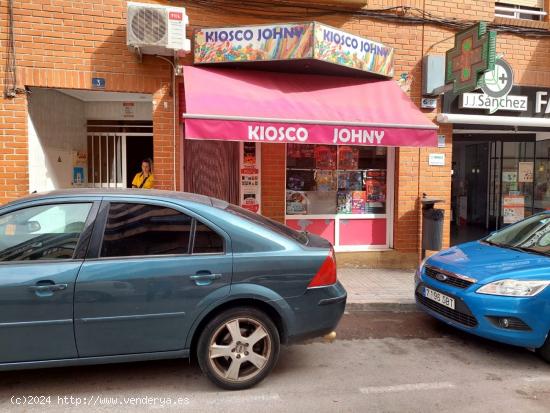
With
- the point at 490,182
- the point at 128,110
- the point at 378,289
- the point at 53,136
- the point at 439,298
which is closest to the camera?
the point at 439,298

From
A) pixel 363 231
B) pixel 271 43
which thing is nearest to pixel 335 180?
pixel 363 231

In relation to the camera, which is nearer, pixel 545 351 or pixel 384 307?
pixel 545 351

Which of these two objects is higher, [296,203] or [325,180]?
[325,180]

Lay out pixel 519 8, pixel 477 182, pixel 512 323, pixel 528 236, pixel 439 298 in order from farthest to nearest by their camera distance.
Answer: pixel 477 182 < pixel 519 8 < pixel 528 236 < pixel 439 298 < pixel 512 323

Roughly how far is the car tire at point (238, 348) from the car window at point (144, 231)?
0.64 meters

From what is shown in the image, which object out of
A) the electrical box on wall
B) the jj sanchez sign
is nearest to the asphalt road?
the electrical box on wall

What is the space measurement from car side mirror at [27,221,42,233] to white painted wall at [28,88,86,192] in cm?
374

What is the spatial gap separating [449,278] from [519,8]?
265 inches

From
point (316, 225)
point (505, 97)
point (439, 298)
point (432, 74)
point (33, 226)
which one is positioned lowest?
point (439, 298)

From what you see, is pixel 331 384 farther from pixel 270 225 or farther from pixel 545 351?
pixel 545 351

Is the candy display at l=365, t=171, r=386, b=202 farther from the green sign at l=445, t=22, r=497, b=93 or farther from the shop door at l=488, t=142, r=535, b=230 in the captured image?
the shop door at l=488, t=142, r=535, b=230

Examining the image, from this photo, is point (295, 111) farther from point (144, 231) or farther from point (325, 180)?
point (144, 231)

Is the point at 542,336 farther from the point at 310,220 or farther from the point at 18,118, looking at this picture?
the point at 18,118

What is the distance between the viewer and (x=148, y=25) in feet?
20.5
